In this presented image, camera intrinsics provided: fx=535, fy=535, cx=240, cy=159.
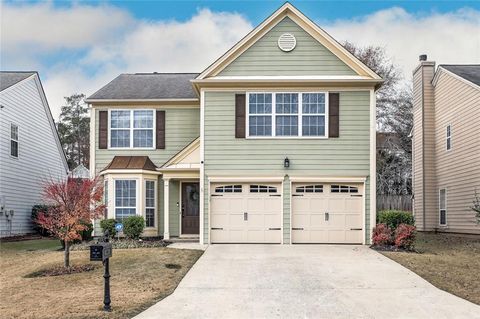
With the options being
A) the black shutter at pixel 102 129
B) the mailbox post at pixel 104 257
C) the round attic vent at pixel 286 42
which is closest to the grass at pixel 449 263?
the mailbox post at pixel 104 257

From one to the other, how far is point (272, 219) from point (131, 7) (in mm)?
8469

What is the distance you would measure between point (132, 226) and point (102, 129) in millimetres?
4144

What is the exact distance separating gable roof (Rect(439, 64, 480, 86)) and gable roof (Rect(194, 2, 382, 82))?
18.0ft

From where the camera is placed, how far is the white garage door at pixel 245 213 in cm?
1808

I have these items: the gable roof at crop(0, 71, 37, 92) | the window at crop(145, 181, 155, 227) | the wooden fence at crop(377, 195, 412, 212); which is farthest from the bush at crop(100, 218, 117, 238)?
the wooden fence at crop(377, 195, 412, 212)

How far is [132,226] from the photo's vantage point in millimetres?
18156

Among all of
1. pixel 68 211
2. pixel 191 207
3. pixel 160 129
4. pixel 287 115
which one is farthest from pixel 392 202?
pixel 68 211

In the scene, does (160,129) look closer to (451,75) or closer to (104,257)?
(104,257)

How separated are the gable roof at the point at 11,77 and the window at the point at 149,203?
24.6 feet

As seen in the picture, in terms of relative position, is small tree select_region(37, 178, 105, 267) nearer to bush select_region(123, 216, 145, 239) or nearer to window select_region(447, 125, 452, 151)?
bush select_region(123, 216, 145, 239)

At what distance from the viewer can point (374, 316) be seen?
9180mm

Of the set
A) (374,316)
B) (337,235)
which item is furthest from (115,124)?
(374,316)

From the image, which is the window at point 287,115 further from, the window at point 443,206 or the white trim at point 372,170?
the window at point 443,206

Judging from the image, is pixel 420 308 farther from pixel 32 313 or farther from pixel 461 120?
pixel 461 120
